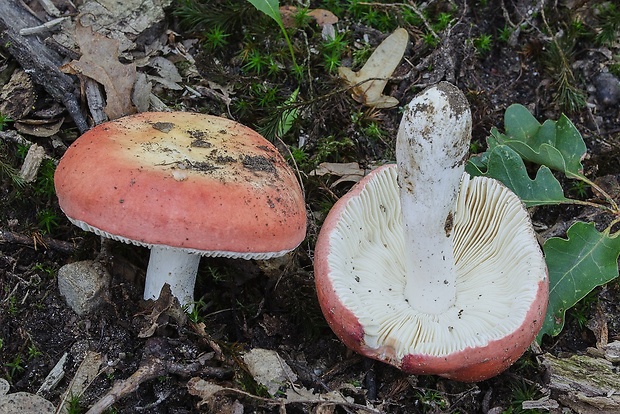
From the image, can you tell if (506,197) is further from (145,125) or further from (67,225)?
(67,225)

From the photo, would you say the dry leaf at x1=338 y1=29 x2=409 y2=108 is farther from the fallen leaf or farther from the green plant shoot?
the green plant shoot

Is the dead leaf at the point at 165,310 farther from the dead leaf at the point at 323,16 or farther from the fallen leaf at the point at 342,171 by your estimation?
the dead leaf at the point at 323,16

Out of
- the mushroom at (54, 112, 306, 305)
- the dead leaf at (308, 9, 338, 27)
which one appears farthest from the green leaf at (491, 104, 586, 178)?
the mushroom at (54, 112, 306, 305)

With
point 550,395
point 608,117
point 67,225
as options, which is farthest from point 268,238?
point 608,117

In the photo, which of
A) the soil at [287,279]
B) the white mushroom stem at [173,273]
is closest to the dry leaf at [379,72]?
the soil at [287,279]

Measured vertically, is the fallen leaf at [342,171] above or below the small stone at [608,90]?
below
